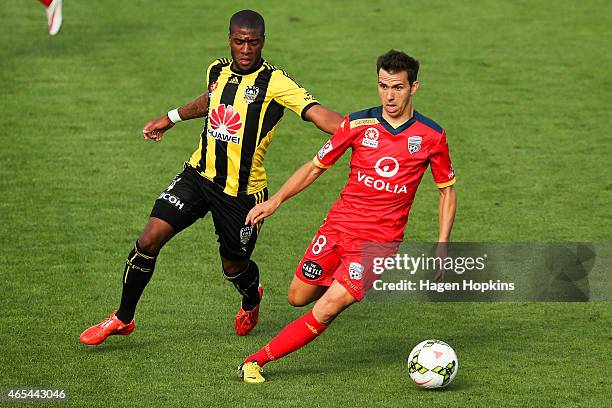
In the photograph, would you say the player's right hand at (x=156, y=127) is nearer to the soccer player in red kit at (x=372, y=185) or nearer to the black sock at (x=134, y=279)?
the black sock at (x=134, y=279)

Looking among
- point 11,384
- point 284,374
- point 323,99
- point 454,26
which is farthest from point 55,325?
point 454,26

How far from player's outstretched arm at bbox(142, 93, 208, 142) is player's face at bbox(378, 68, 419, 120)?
1758mm

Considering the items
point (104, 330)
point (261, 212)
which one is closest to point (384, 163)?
point (261, 212)

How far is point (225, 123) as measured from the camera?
9.55 metres

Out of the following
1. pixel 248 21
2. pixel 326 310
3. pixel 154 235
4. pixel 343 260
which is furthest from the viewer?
pixel 154 235

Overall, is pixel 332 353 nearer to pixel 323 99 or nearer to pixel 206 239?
pixel 206 239

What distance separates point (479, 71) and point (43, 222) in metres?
7.45

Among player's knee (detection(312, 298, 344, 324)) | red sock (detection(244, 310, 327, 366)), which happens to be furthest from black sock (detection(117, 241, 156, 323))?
player's knee (detection(312, 298, 344, 324))

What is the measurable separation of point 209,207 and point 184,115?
798 millimetres

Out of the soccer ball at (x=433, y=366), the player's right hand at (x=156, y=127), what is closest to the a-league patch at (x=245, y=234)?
the player's right hand at (x=156, y=127)

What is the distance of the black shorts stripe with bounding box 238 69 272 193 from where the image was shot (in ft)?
31.2

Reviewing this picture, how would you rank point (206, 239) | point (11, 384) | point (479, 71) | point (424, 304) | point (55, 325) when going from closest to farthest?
point (11, 384) < point (55, 325) < point (424, 304) < point (206, 239) < point (479, 71)

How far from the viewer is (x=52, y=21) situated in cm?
1811

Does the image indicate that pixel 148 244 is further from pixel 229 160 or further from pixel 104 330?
pixel 229 160
